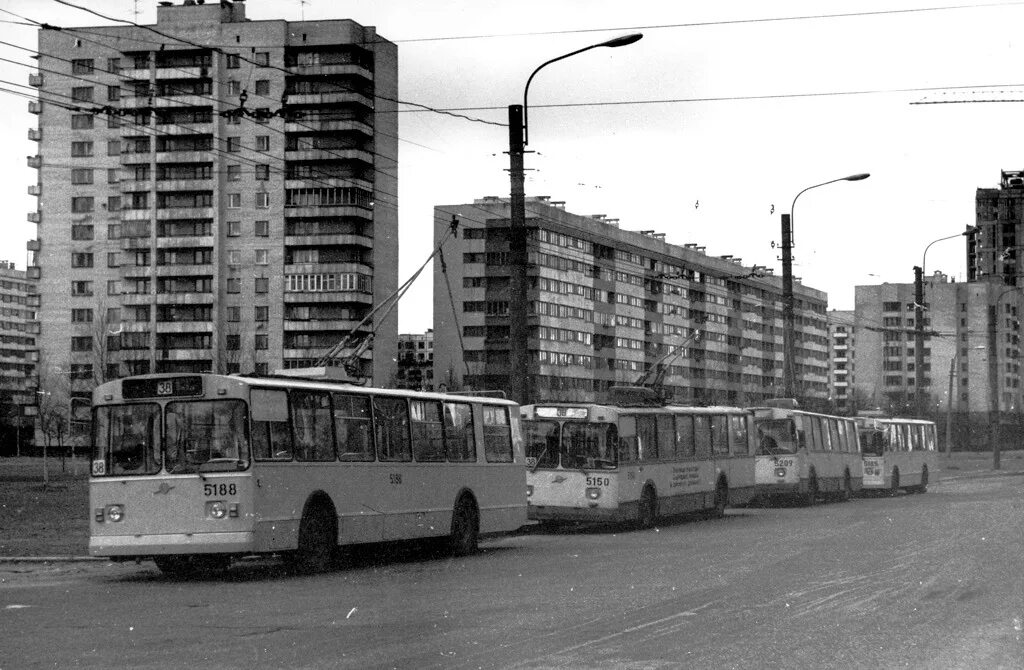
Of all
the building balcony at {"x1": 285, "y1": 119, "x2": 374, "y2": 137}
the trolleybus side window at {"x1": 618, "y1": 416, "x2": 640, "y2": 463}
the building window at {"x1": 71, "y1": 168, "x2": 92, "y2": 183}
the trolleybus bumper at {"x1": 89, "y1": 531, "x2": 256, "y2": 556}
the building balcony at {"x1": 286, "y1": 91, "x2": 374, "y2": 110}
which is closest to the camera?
the trolleybus bumper at {"x1": 89, "y1": 531, "x2": 256, "y2": 556}

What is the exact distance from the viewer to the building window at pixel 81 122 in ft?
349

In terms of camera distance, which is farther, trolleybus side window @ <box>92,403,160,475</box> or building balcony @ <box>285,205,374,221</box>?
building balcony @ <box>285,205,374,221</box>

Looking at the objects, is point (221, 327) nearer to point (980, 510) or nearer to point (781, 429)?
point (781, 429)

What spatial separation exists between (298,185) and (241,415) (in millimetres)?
89050

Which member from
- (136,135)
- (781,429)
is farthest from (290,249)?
(781,429)

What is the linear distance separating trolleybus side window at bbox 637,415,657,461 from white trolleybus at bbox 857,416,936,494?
1957cm

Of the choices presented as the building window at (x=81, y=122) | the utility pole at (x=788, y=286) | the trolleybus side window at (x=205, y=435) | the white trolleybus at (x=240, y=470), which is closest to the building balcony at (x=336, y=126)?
the building window at (x=81, y=122)

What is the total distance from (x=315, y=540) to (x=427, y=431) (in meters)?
3.27

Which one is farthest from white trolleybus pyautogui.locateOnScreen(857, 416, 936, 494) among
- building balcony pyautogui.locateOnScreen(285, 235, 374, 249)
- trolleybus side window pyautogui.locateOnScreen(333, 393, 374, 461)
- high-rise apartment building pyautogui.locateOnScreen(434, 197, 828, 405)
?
building balcony pyautogui.locateOnScreen(285, 235, 374, 249)

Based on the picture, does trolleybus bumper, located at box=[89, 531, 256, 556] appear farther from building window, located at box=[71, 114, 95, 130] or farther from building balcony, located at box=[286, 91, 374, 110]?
building window, located at box=[71, 114, 95, 130]

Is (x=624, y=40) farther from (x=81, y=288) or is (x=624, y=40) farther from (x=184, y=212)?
(x=81, y=288)

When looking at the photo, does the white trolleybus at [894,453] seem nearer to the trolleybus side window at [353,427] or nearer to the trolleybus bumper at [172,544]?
the trolleybus side window at [353,427]

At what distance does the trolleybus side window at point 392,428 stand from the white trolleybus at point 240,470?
0.08 ft

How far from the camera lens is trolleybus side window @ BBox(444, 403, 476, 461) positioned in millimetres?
22125
